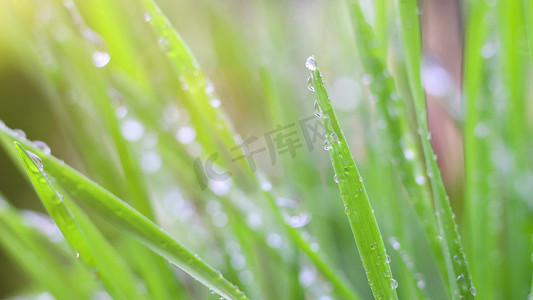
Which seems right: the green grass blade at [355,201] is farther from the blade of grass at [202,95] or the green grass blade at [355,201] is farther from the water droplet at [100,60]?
the water droplet at [100,60]

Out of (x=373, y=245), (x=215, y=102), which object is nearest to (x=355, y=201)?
(x=373, y=245)

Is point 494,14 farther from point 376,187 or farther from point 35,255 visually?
point 35,255

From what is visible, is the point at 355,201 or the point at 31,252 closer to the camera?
the point at 355,201

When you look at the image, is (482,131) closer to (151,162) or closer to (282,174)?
(282,174)

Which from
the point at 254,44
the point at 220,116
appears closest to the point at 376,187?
the point at 220,116

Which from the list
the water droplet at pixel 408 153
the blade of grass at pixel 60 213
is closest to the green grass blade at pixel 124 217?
the blade of grass at pixel 60 213

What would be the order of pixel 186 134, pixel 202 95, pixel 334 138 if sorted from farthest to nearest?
1. pixel 186 134
2. pixel 202 95
3. pixel 334 138

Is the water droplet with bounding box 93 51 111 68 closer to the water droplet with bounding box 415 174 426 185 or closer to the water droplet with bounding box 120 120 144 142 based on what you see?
the water droplet with bounding box 120 120 144 142
